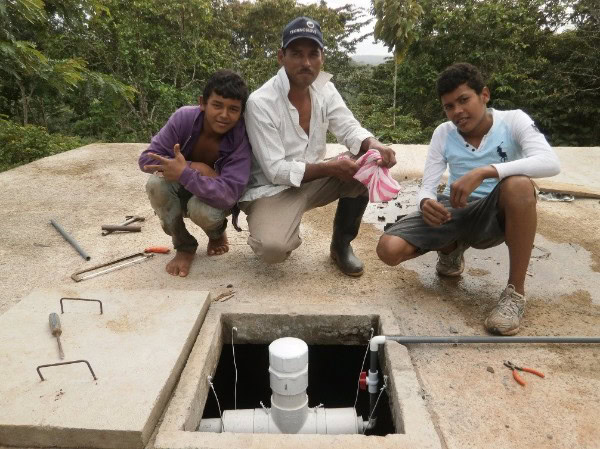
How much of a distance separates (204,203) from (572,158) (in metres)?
4.86

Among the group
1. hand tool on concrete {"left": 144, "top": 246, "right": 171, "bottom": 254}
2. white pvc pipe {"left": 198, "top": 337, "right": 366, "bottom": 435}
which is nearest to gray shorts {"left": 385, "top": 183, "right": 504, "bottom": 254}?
white pvc pipe {"left": 198, "top": 337, "right": 366, "bottom": 435}

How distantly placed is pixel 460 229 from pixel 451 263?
37cm

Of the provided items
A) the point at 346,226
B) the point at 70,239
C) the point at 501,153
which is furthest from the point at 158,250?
the point at 501,153

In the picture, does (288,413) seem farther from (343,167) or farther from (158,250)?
(158,250)

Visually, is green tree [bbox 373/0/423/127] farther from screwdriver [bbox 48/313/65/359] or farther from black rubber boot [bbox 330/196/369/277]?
screwdriver [bbox 48/313/65/359]

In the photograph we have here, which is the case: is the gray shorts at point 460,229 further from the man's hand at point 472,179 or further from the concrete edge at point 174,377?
the concrete edge at point 174,377

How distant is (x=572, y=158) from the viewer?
18.2ft

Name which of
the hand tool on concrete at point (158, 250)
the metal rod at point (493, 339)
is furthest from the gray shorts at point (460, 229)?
the hand tool on concrete at point (158, 250)

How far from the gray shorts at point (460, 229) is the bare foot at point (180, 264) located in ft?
3.99

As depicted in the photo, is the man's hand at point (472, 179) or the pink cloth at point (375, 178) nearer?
the man's hand at point (472, 179)

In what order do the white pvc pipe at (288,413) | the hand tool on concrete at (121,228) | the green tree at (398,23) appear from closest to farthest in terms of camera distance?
the white pvc pipe at (288,413)
the hand tool on concrete at (121,228)
the green tree at (398,23)

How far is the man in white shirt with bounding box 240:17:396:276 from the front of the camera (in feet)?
8.29

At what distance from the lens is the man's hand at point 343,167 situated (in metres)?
2.49

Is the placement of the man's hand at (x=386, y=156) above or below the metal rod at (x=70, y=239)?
above
